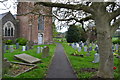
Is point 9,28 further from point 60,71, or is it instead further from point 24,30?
point 60,71

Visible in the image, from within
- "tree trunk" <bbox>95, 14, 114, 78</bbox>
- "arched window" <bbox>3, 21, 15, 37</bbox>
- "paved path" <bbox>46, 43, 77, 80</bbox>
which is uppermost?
"arched window" <bbox>3, 21, 15, 37</bbox>

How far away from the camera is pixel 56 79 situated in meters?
5.22

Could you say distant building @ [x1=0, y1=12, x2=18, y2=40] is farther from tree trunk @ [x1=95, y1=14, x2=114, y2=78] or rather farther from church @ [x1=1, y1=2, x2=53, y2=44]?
tree trunk @ [x1=95, y1=14, x2=114, y2=78]

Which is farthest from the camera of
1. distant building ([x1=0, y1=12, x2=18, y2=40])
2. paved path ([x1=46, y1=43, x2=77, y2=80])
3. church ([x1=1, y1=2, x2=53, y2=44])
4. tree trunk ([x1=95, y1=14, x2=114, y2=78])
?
distant building ([x1=0, y1=12, x2=18, y2=40])

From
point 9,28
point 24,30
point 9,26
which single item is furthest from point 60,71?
point 9,26

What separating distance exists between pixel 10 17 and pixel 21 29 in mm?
3666

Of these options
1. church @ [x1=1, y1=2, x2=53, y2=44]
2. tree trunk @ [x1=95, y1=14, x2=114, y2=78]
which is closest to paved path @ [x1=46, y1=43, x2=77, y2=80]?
tree trunk @ [x1=95, y1=14, x2=114, y2=78]

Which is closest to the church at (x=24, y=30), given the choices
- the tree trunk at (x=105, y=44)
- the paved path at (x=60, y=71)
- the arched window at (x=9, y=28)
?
the arched window at (x=9, y=28)

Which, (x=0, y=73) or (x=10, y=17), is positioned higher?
(x=10, y=17)

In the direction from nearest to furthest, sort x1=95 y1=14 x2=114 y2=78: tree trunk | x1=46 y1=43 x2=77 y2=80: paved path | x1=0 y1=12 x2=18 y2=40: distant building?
x1=95 y1=14 x2=114 y2=78: tree trunk, x1=46 y1=43 x2=77 y2=80: paved path, x1=0 y1=12 x2=18 y2=40: distant building

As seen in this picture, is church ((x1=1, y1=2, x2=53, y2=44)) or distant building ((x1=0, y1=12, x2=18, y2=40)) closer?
church ((x1=1, y1=2, x2=53, y2=44))

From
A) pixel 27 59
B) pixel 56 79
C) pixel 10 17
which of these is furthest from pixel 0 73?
pixel 10 17

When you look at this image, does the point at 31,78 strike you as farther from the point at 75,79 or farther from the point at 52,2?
the point at 52,2

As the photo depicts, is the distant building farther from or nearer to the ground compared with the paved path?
farther from the ground
